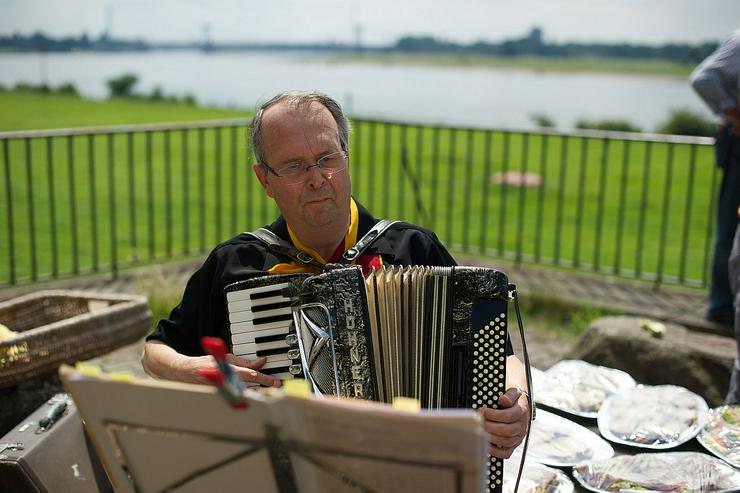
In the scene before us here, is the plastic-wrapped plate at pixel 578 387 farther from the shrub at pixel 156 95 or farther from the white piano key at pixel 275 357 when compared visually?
the shrub at pixel 156 95

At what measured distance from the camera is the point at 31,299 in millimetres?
4047

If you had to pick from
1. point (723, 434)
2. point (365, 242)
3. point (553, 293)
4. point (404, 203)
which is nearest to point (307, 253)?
point (365, 242)

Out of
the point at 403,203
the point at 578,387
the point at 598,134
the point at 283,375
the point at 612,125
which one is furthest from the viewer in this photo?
the point at 612,125

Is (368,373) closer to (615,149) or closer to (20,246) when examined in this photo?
(20,246)

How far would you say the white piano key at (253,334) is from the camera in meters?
2.24

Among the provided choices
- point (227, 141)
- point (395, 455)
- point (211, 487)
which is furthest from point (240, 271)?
point (227, 141)

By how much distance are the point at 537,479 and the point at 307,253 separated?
0.97 metres

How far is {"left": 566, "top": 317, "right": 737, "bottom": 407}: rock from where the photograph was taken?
163 inches

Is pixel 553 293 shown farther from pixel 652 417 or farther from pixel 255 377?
pixel 255 377

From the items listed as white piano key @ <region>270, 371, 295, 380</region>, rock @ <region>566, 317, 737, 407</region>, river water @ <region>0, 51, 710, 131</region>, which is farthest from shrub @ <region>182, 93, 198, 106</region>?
white piano key @ <region>270, 371, 295, 380</region>

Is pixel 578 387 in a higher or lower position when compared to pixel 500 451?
lower

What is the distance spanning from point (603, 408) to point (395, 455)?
5.36 feet

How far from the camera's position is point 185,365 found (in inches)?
93.2

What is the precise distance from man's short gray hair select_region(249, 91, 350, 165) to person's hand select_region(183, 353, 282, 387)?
66 centimetres
